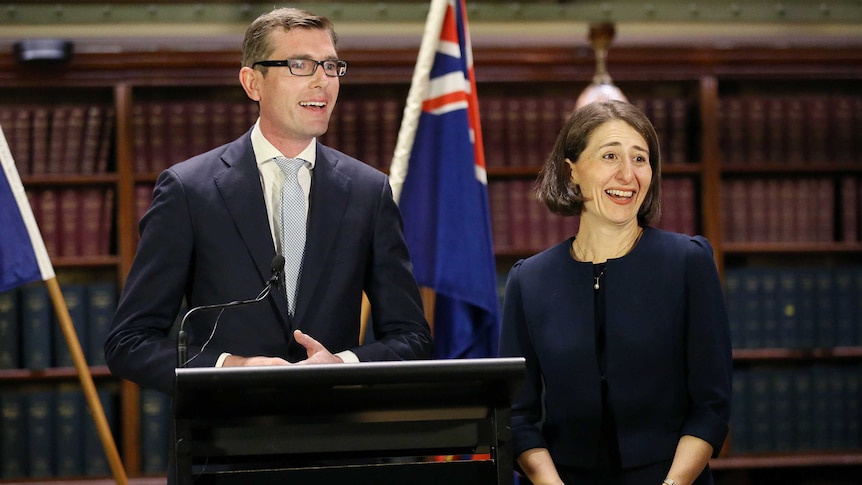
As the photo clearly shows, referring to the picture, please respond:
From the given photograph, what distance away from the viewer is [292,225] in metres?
2.04

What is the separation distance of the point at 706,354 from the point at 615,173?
0.36 meters

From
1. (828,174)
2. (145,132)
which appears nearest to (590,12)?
(828,174)

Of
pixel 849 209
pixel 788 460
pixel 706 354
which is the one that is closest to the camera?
pixel 706 354

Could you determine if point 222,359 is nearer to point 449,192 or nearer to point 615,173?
point 615,173

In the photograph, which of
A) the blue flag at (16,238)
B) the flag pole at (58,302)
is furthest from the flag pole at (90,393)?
the blue flag at (16,238)

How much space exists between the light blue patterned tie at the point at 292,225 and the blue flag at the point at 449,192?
96cm

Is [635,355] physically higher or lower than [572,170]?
lower

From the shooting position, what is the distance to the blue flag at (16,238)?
3.08 m

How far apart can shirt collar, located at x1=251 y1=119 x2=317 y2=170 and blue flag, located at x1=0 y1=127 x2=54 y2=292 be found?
1.27 metres

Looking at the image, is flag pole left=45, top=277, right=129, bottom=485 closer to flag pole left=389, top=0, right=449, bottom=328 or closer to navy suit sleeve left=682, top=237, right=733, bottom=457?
flag pole left=389, top=0, right=449, bottom=328

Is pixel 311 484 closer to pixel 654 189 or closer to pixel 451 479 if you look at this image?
pixel 451 479

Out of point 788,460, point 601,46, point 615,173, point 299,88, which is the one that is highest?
point 601,46

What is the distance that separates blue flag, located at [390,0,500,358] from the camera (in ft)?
9.93

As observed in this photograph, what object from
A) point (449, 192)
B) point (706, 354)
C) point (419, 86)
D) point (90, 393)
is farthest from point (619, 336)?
point (90, 393)
